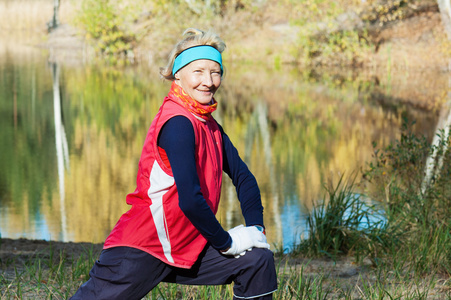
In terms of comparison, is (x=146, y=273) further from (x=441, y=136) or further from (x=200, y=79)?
(x=441, y=136)

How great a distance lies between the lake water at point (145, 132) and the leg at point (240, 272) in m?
2.12

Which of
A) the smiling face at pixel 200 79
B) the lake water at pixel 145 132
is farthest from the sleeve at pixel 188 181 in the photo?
the lake water at pixel 145 132

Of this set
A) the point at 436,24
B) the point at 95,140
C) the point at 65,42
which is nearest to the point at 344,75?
the point at 436,24

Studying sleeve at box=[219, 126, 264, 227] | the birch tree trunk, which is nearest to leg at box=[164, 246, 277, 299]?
sleeve at box=[219, 126, 264, 227]

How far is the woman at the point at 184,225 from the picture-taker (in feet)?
9.59

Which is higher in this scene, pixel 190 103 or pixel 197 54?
pixel 197 54

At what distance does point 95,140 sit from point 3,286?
10.5m

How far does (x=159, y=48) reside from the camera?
108 ft

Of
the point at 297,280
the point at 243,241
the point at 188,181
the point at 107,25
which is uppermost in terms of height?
the point at 107,25

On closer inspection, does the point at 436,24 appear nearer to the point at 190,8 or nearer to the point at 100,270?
the point at 190,8

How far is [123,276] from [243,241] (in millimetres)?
559

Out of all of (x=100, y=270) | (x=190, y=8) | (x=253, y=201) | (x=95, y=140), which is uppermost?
(x=190, y=8)

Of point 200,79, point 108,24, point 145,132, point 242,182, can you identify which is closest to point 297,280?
point 242,182

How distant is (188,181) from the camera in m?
2.87
